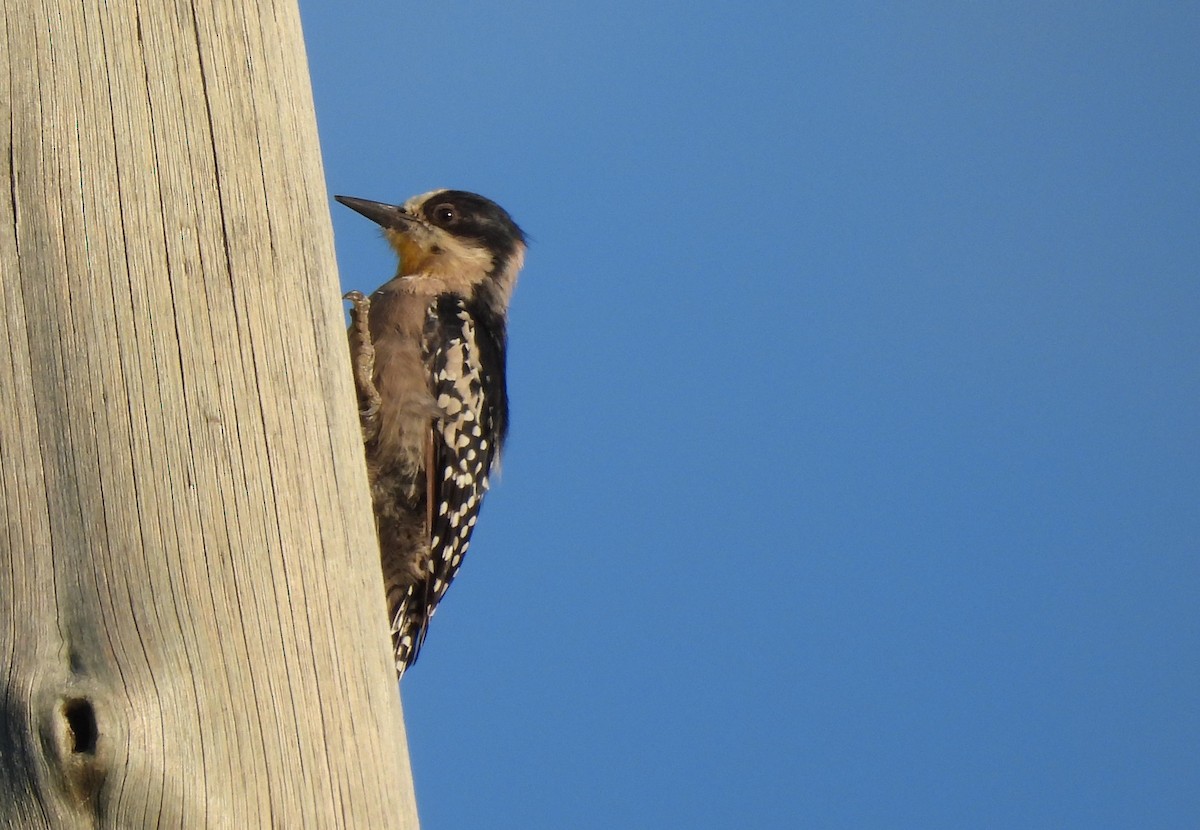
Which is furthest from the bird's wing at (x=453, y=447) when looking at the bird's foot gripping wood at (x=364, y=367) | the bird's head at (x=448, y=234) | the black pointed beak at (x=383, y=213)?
the black pointed beak at (x=383, y=213)

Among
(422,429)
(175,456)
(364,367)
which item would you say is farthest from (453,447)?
(175,456)

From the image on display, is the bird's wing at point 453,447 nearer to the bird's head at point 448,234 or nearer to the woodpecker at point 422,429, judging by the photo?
the woodpecker at point 422,429

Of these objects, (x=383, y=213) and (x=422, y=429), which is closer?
(x=422, y=429)

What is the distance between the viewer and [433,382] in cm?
437

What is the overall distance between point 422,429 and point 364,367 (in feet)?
0.91

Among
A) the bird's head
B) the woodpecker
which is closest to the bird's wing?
the woodpecker

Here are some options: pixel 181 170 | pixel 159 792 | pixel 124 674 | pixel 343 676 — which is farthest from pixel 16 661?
pixel 181 170

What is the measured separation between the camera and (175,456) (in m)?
2.03

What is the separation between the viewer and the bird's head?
5223 mm

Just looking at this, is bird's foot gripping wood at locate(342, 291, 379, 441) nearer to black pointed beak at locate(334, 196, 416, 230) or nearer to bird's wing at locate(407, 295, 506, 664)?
bird's wing at locate(407, 295, 506, 664)

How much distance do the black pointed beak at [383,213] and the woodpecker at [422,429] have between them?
22.0 inches

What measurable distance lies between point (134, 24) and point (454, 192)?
3.20 m

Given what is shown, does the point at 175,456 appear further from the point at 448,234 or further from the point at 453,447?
the point at 448,234

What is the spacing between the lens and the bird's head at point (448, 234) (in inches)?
206
